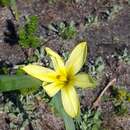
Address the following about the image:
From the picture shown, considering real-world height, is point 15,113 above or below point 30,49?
below

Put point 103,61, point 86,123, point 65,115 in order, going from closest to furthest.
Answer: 1. point 65,115
2. point 86,123
3. point 103,61

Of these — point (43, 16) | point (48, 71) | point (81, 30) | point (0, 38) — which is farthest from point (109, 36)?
point (48, 71)

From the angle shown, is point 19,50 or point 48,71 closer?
point 48,71

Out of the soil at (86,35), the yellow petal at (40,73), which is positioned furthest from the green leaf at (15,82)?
the soil at (86,35)

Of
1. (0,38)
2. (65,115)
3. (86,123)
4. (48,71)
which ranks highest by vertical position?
(0,38)

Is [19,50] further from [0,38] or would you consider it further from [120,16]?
[120,16]

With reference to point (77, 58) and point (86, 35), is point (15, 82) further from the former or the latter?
point (86, 35)

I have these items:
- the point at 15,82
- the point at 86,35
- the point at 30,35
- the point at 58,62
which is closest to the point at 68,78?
the point at 58,62

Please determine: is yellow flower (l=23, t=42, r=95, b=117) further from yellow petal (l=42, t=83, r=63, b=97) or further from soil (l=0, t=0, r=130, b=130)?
→ soil (l=0, t=0, r=130, b=130)
